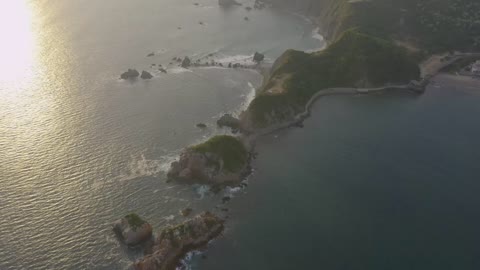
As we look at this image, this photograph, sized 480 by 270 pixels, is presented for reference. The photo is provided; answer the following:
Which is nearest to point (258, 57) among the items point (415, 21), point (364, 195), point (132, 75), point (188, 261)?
point (132, 75)

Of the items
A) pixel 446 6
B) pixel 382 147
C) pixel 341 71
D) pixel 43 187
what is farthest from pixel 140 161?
pixel 446 6

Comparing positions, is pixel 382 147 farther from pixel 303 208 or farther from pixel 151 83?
pixel 151 83

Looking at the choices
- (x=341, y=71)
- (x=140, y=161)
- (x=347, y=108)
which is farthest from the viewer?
(x=341, y=71)

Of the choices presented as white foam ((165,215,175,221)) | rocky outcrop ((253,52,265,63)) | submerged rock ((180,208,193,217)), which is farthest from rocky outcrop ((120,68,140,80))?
white foam ((165,215,175,221))

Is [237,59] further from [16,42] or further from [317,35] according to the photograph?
[16,42]

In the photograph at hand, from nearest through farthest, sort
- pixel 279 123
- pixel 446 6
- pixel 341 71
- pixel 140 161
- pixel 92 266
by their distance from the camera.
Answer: pixel 92 266, pixel 140 161, pixel 279 123, pixel 341 71, pixel 446 6
